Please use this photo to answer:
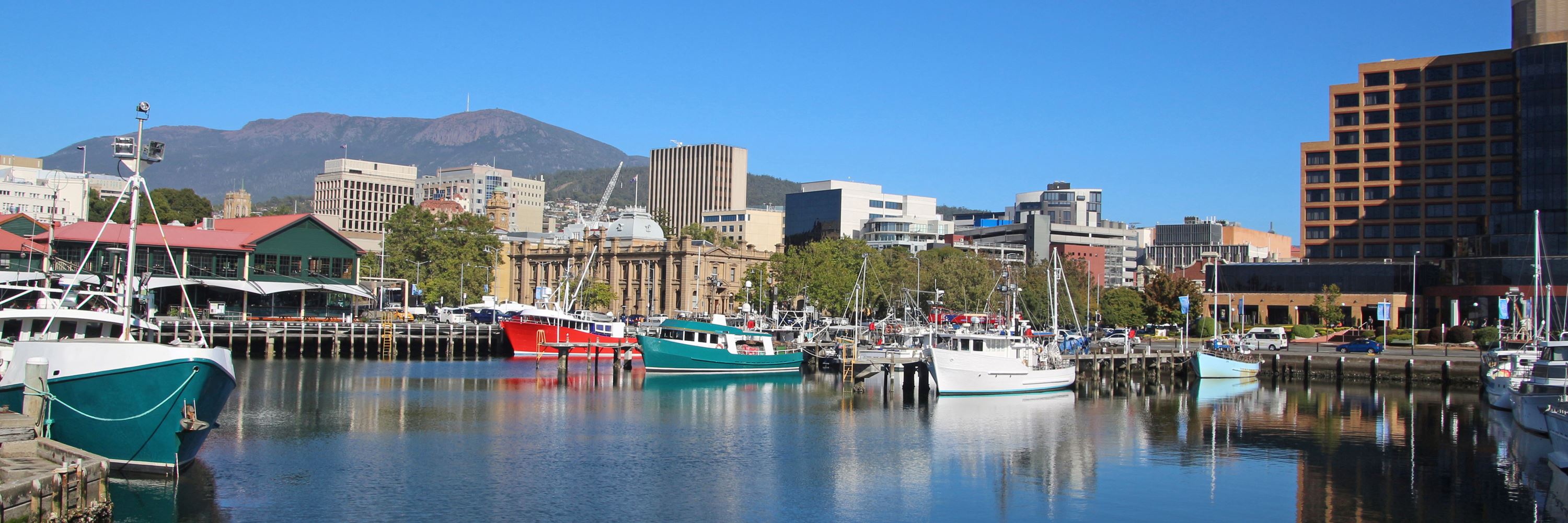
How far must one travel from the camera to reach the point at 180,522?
101 ft

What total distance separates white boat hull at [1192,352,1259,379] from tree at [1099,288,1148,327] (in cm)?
4028

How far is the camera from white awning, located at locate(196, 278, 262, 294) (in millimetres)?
93938

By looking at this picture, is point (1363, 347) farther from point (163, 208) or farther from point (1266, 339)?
point (163, 208)

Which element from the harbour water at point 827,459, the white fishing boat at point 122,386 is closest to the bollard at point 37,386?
the white fishing boat at point 122,386

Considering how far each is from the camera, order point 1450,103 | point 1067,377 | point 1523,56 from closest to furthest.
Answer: point 1067,377, point 1523,56, point 1450,103

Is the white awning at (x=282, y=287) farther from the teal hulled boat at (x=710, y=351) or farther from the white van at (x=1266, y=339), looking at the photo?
the white van at (x=1266, y=339)

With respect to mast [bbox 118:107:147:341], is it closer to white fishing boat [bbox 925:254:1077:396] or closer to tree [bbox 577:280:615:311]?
white fishing boat [bbox 925:254:1077:396]

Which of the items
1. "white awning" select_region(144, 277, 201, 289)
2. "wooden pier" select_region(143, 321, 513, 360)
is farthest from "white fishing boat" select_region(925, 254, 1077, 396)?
"white awning" select_region(144, 277, 201, 289)

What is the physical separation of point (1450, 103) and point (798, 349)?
85865 millimetres

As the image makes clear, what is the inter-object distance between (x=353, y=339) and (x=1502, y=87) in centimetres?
11604

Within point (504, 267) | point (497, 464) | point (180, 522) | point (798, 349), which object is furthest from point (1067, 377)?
point (504, 267)

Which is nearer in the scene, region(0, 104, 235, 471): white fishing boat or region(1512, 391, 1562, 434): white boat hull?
region(0, 104, 235, 471): white fishing boat

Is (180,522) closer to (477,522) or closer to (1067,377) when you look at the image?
(477,522)

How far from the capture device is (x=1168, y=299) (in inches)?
4572
